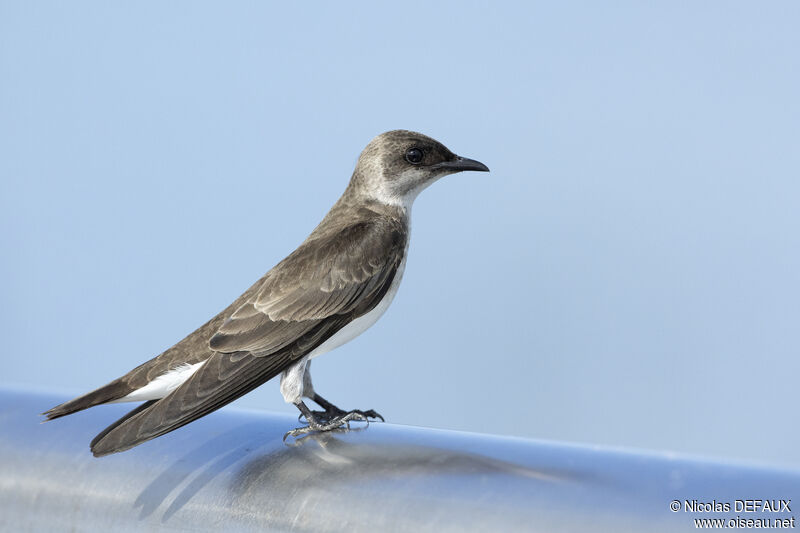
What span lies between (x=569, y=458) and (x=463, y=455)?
0.69 feet

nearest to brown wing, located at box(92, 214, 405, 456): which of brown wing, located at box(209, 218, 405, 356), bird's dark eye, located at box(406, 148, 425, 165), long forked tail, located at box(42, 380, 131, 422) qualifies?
brown wing, located at box(209, 218, 405, 356)

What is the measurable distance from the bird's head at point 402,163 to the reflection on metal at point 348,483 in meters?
1.39

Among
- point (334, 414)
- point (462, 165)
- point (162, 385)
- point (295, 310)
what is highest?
point (462, 165)

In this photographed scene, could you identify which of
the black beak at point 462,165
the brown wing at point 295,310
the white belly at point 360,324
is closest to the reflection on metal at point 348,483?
the brown wing at point 295,310

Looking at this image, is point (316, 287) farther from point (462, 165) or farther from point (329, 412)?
point (462, 165)

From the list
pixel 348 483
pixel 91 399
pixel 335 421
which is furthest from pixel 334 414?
pixel 348 483

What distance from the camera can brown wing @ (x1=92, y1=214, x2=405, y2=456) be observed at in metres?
2.56

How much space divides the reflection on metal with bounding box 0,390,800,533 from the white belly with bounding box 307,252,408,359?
0.76 meters

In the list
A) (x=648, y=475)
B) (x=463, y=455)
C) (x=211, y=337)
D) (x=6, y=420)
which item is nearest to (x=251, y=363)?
(x=211, y=337)

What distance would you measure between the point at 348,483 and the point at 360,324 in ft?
3.95

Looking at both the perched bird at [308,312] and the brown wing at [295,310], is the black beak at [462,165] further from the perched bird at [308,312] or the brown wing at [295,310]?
the brown wing at [295,310]

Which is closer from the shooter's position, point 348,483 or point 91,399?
point 348,483

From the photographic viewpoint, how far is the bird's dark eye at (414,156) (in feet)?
11.3

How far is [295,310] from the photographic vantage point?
291 cm
